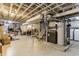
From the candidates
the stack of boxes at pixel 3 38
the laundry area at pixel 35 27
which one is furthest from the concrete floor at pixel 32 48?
the stack of boxes at pixel 3 38

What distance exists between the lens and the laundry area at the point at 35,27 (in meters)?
2.76

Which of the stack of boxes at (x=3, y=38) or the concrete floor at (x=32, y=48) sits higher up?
the stack of boxes at (x=3, y=38)

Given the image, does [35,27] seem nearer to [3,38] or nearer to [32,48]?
[32,48]

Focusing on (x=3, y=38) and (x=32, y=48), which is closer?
(x=3, y=38)

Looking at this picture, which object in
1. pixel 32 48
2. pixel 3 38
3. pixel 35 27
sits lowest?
pixel 32 48

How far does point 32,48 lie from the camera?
9.59 feet

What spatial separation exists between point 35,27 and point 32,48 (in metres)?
0.55

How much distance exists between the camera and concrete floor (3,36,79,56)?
2.80 metres

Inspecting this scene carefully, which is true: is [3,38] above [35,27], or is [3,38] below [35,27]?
below

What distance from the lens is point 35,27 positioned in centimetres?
290

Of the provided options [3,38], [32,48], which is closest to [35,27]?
[32,48]

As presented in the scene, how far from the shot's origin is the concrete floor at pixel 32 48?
9.20ft

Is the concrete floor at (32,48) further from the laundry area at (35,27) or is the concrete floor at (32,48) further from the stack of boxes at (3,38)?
the stack of boxes at (3,38)

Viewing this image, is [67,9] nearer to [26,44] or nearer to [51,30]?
[51,30]
